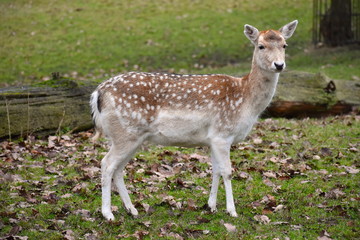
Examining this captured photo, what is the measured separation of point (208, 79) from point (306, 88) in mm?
6102

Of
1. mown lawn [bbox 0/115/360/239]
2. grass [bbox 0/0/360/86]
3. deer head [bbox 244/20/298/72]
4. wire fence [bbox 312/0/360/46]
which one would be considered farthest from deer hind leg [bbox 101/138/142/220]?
wire fence [bbox 312/0/360/46]

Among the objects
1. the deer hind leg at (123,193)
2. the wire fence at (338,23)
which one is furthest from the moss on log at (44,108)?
the wire fence at (338,23)

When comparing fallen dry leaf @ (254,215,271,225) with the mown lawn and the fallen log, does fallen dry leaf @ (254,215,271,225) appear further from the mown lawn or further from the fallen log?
the fallen log

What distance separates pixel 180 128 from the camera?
6.75 meters

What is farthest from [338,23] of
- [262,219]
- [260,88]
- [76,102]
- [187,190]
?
[262,219]

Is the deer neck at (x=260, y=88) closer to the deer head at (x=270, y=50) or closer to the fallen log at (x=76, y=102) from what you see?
the deer head at (x=270, y=50)

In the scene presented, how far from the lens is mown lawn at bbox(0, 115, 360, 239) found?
20.1 feet

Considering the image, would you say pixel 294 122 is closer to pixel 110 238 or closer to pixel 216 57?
pixel 110 238

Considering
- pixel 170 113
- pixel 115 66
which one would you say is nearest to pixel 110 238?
pixel 170 113

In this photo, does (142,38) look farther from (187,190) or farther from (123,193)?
(123,193)

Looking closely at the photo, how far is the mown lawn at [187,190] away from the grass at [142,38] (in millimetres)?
7488

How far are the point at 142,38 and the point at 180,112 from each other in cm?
1581

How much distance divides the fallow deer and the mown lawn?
17.2 inches

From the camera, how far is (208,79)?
713 cm
